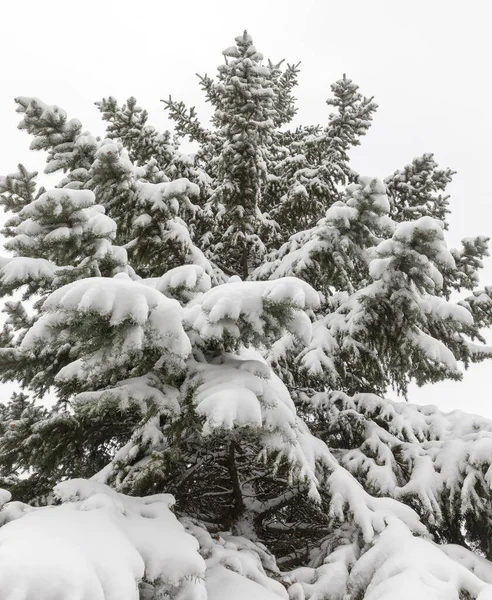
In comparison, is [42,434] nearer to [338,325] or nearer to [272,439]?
[272,439]

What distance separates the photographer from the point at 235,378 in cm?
267

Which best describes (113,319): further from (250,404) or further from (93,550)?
(93,550)

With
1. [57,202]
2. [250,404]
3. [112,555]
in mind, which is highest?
[57,202]

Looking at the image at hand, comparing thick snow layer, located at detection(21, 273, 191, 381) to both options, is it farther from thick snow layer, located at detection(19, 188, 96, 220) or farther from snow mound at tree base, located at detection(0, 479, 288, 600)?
thick snow layer, located at detection(19, 188, 96, 220)

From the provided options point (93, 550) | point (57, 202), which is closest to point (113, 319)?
point (93, 550)

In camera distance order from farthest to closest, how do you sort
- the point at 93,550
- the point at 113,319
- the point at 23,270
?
1. the point at 23,270
2. the point at 113,319
3. the point at 93,550

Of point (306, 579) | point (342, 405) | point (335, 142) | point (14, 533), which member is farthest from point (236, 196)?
point (14, 533)

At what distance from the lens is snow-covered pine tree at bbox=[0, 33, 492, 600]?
7.61 feet

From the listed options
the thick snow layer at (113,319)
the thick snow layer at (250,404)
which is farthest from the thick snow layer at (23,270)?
the thick snow layer at (250,404)

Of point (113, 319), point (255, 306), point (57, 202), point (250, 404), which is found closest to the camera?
point (113, 319)

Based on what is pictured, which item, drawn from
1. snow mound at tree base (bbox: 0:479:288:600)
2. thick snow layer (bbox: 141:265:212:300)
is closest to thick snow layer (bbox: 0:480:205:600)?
snow mound at tree base (bbox: 0:479:288:600)

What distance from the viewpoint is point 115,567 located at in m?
1.83

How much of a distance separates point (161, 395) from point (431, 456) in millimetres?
2913

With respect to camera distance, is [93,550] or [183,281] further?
[183,281]
